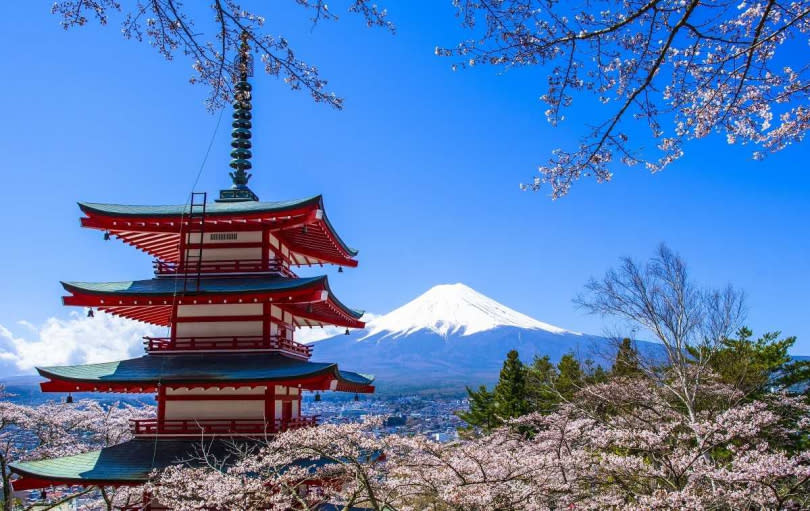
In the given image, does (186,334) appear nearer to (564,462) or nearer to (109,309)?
(109,309)

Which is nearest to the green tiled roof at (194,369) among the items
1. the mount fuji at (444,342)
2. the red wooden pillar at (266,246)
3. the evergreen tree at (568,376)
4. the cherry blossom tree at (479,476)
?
the cherry blossom tree at (479,476)

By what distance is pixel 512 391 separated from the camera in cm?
2533

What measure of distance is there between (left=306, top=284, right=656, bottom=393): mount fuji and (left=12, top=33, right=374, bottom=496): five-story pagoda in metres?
92.7

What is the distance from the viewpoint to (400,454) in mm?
10477

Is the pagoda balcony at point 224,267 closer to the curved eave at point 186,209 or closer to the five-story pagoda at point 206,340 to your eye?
the five-story pagoda at point 206,340

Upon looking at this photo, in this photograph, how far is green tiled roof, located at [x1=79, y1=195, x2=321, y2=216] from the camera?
11539 mm

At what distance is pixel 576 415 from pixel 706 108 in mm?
13612

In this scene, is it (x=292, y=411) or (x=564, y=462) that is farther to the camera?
(x=292, y=411)

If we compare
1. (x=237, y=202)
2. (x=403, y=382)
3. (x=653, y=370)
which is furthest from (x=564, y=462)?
(x=403, y=382)

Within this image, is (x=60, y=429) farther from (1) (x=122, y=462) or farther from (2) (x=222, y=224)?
(2) (x=222, y=224)

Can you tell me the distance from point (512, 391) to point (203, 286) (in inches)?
675

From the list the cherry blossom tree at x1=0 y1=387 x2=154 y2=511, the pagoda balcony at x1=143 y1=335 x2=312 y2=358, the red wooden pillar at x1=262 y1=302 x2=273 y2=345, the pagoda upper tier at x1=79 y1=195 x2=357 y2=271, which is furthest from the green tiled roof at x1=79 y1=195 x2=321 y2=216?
the cherry blossom tree at x1=0 y1=387 x2=154 y2=511

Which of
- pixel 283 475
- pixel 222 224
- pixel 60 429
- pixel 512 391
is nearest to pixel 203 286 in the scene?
pixel 222 224

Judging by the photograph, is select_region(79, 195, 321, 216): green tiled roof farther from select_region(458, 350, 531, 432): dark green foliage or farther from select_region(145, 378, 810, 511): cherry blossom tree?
select_region(458, 350, 531, 432): dark green foliage
